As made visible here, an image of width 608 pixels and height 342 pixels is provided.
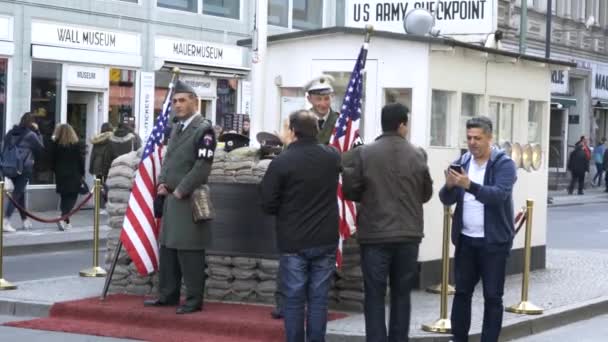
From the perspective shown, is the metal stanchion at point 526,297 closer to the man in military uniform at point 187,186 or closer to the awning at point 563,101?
the man in military uniform at point 187,186

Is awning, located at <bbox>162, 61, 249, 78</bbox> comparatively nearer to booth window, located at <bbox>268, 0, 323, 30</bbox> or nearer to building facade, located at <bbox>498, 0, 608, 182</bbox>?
booth window, located at <bbox>268, 0, 323, 30</bbox>

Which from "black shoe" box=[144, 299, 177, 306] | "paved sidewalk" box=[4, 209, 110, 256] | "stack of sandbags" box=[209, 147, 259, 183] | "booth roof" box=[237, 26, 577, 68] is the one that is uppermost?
"booth roof" box=[237, 26, 577, 68]

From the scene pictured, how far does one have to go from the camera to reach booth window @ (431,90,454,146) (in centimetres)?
1285

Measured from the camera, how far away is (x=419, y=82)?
12.5 metres

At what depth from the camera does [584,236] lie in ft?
75.7

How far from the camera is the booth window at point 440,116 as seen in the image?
506 inches

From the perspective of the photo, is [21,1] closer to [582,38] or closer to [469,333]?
[469,333]

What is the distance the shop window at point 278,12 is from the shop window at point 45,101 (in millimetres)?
8284

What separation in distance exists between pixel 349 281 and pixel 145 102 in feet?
53.3

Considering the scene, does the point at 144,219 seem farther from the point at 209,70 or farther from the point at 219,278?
the point at 209,70

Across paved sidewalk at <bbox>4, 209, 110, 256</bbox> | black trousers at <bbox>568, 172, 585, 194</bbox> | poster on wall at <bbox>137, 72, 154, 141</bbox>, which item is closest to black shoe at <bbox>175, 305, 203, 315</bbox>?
paved sidewalk at <bbox>4, 209, 110, 256</bbox>

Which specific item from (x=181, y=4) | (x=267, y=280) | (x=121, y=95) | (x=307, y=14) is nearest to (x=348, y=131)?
(x=267, y=280)

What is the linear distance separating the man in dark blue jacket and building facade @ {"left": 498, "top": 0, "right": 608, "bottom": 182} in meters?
32.0

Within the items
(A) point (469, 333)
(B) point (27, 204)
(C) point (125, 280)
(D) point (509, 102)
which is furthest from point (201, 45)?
(A) point (469, 333)
